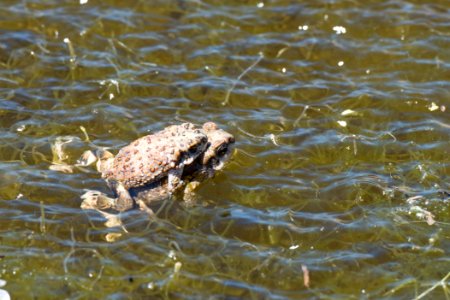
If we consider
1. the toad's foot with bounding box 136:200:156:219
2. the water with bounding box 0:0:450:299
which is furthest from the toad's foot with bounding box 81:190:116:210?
the toad's foot with bounding box 136:200:156:219

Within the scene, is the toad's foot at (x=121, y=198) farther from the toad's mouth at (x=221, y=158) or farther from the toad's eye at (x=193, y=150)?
the toad's mouth at (x=221, y=158)

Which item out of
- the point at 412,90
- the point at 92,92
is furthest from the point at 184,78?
the point at 412,90

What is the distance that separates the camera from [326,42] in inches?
423

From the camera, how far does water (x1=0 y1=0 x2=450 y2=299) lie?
7.24 m

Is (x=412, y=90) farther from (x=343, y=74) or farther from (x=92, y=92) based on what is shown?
(x=92, y=92)

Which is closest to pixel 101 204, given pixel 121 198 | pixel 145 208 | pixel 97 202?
pixel 97 202

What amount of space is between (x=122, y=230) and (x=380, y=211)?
2592 millimetres

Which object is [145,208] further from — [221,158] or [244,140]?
[244,140]

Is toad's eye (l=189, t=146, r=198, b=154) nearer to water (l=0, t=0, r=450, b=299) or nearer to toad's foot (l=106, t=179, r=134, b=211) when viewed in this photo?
water (l=0, t=0, r=450, b=299)

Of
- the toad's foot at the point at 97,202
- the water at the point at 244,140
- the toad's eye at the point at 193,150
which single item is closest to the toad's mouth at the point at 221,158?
the water at the point at 244,140

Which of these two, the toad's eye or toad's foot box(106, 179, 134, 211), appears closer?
toad's foot box(106, 179, 134, 211)

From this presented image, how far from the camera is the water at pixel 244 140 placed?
724 cm

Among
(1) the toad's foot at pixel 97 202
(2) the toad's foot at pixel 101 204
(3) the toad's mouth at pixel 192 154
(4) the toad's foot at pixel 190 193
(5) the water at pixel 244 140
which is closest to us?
(5) the water at pixel 244 140

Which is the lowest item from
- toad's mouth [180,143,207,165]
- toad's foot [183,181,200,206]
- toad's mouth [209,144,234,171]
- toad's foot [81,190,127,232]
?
Answer: toad's foot [183,181,200,206]
